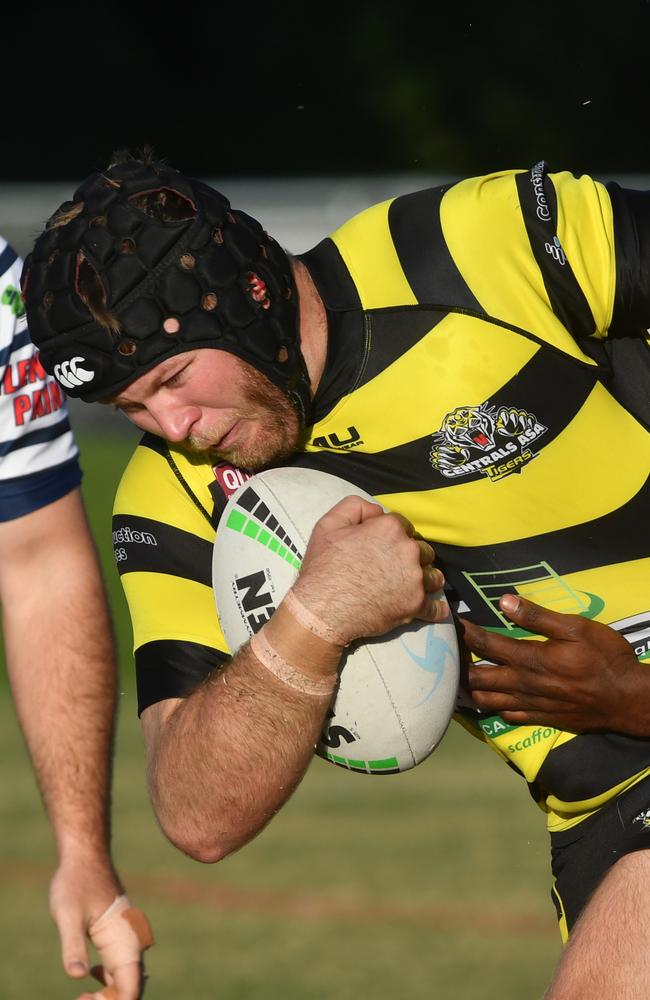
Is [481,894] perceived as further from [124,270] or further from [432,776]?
[124,270]

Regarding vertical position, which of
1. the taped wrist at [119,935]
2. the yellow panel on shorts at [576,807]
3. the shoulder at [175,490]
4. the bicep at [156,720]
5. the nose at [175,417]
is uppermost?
the nose at [175,417]

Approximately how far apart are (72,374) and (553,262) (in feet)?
4.33

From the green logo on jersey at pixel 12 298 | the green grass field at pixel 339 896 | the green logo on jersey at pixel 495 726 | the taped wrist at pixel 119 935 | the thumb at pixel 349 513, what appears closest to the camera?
the thumb at pixel 349 513

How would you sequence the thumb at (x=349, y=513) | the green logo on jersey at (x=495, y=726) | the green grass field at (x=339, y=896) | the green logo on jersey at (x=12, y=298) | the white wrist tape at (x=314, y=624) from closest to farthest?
the white wrist tape at (x=314, y=624) → the thumb at (x=349, y=513) → the green logo on jersey at (x=495, y=726) → the green logo on jersey at (x=12, y=298) → the green grass field at (x=339, y=896)

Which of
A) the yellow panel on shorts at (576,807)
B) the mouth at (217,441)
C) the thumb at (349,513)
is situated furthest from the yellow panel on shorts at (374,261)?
the yellow panel on shorts at (576,807)

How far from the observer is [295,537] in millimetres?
4027

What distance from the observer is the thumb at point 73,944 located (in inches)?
164

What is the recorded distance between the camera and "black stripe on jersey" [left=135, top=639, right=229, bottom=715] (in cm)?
426

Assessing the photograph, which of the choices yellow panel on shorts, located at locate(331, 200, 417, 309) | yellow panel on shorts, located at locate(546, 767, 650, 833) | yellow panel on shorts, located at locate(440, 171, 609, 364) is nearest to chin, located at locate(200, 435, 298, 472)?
yellow panel on shorts, located at locate(331, 200, 417, 309)

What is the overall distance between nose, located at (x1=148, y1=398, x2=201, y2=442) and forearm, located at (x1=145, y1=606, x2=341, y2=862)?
1.93ft

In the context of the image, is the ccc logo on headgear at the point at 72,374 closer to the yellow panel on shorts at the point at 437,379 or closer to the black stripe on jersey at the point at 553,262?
the yellow panel on shorts at the point at 437,379

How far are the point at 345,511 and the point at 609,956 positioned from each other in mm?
1271

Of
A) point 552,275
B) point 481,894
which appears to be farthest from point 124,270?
point 481,894

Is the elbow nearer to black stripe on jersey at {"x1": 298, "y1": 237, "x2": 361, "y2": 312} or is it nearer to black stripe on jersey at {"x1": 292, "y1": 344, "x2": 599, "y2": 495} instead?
black stripe on jersey at {"x1": 292, "y1": 344, "x2": 599, "y2": 495}
